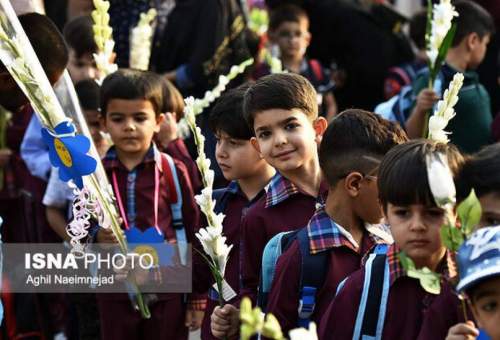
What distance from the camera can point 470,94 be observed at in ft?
22.6

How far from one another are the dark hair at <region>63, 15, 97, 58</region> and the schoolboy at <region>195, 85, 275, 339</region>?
2.25m

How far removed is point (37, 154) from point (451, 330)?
4573 millimetres

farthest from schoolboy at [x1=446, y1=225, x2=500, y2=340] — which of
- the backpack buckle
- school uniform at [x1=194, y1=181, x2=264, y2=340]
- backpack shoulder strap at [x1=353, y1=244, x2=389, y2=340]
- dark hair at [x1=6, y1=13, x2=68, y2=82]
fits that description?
dark hair at [x1=6, y1=13, x2=68, y2=82]

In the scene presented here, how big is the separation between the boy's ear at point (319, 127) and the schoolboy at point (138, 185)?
1.31 m

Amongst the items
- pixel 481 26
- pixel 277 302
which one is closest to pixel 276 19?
pixel 481 26

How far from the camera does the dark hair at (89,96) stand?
6961mm

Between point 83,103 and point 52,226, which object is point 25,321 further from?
point 83,103

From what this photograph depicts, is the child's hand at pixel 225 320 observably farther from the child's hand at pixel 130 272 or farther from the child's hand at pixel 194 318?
the child's hand at pixel 194 318

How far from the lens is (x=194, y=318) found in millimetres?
6074

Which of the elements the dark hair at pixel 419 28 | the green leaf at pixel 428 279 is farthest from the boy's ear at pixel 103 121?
the green leaf at pixel 428 279

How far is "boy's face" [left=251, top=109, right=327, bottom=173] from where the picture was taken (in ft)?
15.5

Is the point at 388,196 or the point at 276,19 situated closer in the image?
the point at 388,196

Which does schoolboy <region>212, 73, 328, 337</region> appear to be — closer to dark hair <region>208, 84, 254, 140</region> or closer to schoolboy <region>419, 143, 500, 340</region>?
dark hair <region>208, 84, 254, 140</region>

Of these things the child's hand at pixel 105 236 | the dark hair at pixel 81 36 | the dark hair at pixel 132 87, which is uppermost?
the dark hair at pixel 81 36
